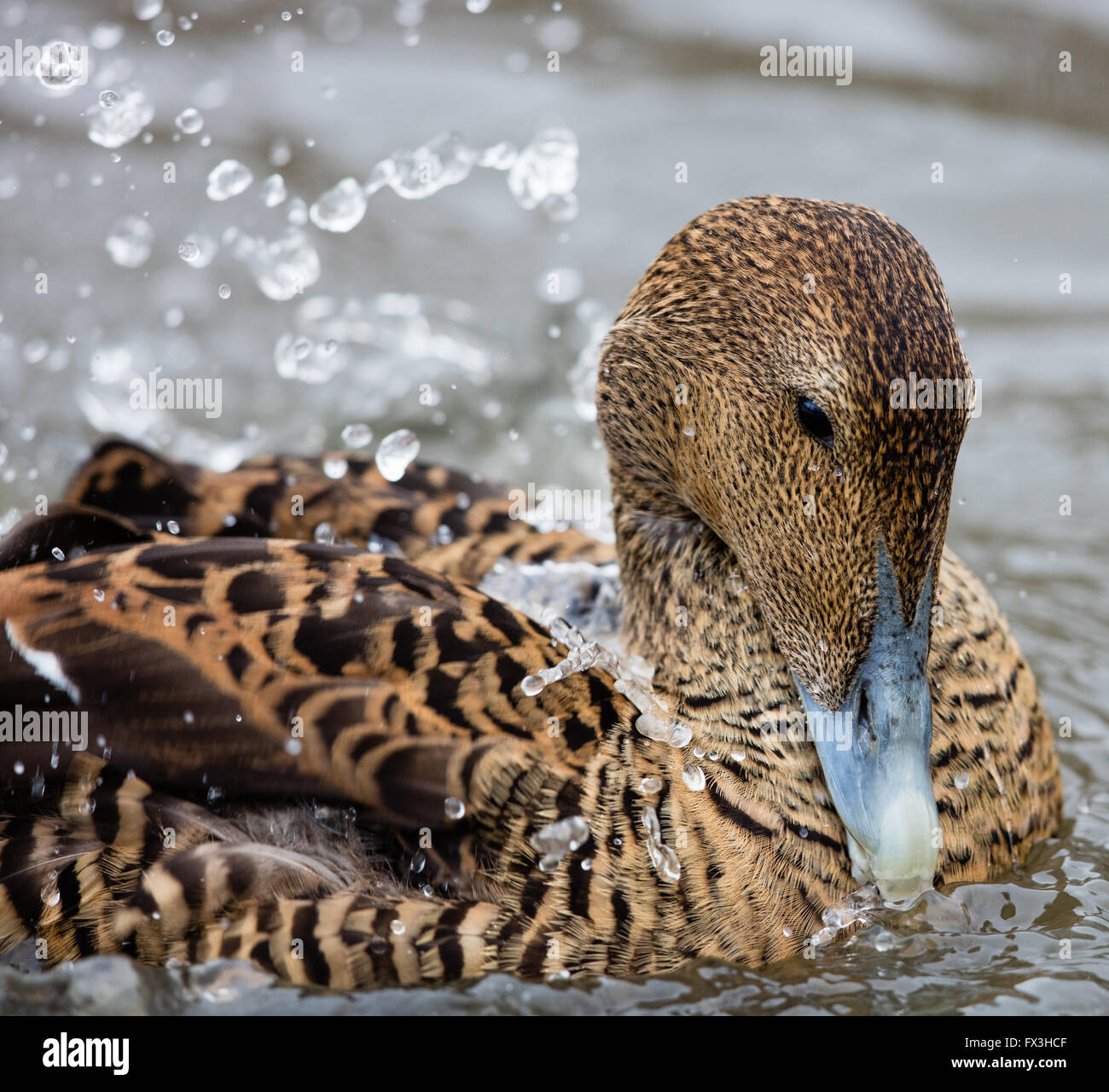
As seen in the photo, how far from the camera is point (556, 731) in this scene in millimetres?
2924

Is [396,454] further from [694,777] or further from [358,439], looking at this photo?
[358,439]

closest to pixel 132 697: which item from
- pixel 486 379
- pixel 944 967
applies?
pixel 944 967

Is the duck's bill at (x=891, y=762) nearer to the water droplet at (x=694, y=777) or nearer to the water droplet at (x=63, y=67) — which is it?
the water droplet at (x=694, y=777)

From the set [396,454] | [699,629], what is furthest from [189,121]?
[699,629]

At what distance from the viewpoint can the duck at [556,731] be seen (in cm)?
280

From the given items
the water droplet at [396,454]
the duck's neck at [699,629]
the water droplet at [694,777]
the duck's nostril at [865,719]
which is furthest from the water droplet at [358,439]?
the duck's nostril at [865,719]

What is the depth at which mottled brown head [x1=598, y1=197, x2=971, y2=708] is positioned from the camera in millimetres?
2752

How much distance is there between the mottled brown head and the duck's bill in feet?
0.13

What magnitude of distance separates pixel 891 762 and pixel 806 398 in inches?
29.3

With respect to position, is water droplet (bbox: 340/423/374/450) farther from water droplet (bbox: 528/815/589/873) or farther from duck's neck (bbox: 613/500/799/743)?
water droplet (bbox: 528/815/589/873)

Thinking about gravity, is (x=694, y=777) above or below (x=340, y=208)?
below

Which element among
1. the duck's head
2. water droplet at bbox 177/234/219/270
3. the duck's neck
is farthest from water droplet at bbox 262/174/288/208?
the duck's head

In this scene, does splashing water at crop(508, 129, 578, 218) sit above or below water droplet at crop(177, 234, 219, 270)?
above

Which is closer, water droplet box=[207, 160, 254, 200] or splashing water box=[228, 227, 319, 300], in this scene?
water droplet box=[207, 160, 254, 200]
